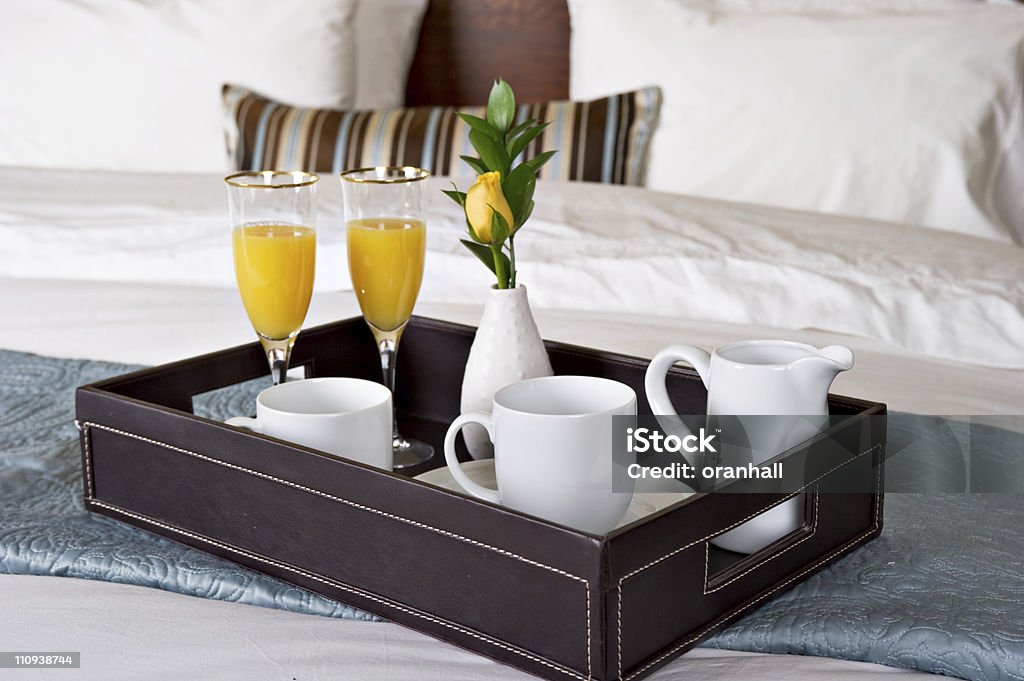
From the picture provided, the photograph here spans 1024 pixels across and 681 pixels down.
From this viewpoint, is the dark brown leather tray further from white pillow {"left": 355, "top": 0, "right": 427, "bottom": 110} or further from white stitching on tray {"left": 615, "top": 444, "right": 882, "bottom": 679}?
white pillow {"left": 355, "top": 0, "right": 427, "bottom": 110}

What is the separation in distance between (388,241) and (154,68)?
1.43m

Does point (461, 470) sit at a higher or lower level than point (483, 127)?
lower

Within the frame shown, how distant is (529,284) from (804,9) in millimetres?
971

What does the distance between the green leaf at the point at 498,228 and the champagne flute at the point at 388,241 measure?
0.15m

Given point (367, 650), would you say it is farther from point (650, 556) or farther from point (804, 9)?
point (804, 9)

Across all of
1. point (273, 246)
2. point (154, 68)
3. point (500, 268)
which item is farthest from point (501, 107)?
point (154, 68)

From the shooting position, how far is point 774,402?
0.94m

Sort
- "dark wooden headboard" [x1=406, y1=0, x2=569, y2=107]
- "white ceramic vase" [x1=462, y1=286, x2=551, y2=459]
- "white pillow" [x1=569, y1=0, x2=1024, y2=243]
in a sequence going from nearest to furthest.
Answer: "white ceramic vase" [x1=462, y1=286, x2=551, y2=459] → "white pillow" [x1=569, y1=0, x2=1024, y2=243] → "dark wooden headboard" [x1=406, y1=0, x2=569, y2=107]

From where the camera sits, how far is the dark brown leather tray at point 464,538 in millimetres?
758

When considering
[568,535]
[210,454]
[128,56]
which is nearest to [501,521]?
[568,535]

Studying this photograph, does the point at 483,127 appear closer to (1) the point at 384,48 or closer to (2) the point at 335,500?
(2) the point at 335,500

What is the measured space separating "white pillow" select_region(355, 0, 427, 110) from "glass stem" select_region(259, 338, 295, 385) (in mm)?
1434

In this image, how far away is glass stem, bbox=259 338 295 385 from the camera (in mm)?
1201

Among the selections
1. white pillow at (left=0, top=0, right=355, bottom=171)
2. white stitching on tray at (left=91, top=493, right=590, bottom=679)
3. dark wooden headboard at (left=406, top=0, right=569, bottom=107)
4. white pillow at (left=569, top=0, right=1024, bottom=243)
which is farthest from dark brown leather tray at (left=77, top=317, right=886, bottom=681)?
dark wooden headboard at (left=406, top=0, right=569, bottom=107)
